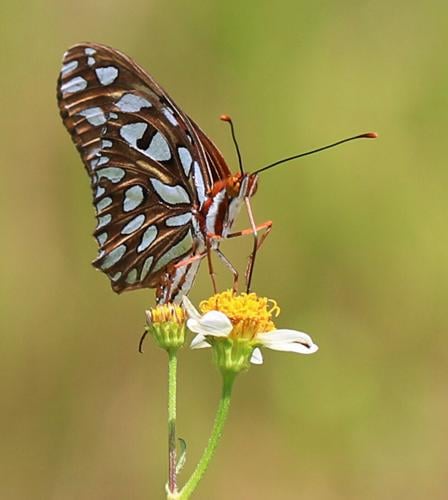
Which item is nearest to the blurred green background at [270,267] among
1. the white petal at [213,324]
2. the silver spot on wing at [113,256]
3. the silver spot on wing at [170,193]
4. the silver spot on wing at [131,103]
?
the silver spot on wing at [113,256]

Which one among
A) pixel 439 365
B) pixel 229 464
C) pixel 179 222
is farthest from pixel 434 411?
pixel 179 222

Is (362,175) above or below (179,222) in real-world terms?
below

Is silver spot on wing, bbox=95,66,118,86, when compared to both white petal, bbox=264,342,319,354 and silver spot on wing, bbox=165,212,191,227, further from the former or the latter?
white petal, bbox=264,342,319,354

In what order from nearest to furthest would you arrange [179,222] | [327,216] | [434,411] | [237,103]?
1. [179,222]
2. [434,411]
3. [327,216]
4. [237,103]

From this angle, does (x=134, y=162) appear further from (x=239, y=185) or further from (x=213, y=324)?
(x=213, y=324)

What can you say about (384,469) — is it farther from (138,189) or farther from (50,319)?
(138,189)

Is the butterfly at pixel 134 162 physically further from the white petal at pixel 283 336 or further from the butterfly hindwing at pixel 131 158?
the white petal at pixel 283 336
